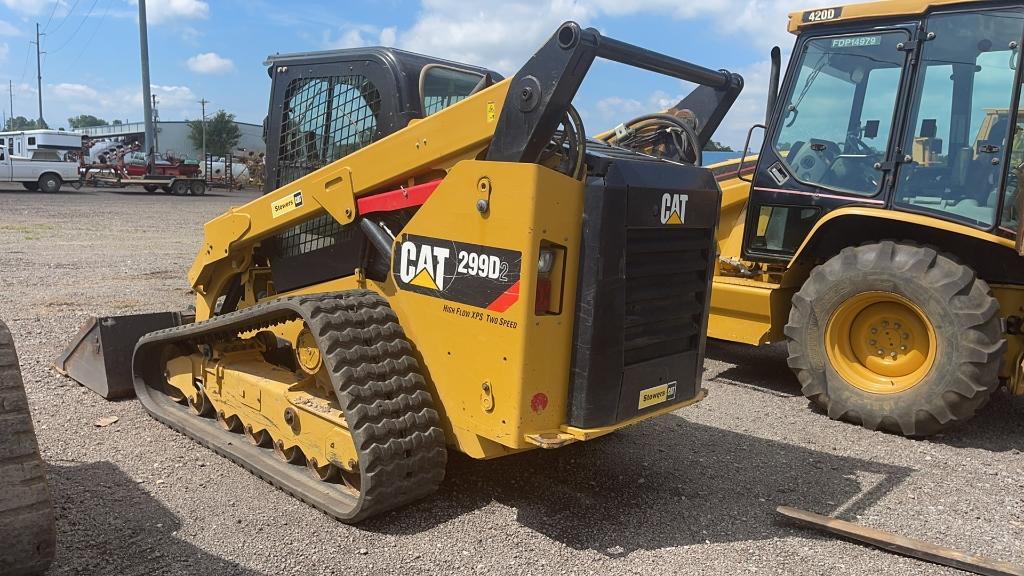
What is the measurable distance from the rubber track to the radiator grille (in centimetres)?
100

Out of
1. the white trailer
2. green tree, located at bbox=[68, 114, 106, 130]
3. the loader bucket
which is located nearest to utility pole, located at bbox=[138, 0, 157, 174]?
the white trailer

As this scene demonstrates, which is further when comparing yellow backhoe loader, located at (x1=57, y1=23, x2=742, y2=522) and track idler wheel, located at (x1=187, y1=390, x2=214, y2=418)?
track idler wheel, located at (x1=187, y1=390, x2=214, y2=418)

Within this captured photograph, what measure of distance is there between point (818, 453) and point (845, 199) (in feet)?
6.53

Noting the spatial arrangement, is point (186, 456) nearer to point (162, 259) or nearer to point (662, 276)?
point (662, 276)

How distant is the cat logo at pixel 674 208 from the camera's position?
3477mm

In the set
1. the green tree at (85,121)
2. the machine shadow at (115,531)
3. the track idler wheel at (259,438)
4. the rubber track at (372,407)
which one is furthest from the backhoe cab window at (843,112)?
the green tree at (85,121)

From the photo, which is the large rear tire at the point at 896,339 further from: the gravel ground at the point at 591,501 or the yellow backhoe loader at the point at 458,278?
the yellow backhoe loader at the point at 458,278

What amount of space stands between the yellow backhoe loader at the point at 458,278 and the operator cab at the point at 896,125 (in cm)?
176

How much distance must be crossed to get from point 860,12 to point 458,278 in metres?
4.14

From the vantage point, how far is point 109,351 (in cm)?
527

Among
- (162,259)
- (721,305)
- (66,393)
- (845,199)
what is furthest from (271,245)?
(162,259)

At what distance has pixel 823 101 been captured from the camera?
6023 mm

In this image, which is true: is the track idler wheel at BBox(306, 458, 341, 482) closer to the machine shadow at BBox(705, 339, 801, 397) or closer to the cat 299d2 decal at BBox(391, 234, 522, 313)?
the cat 299d2 decal at BBox(391, 234, 522, 313)

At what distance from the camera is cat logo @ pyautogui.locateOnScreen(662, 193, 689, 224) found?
11.4 ft
